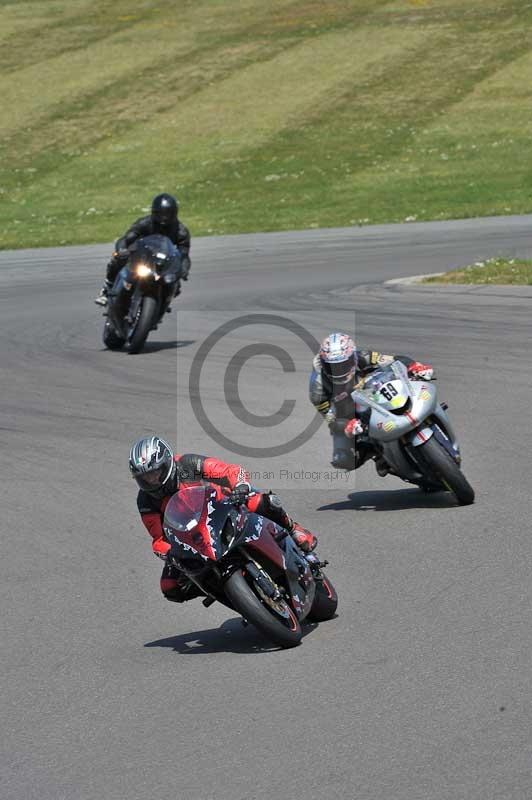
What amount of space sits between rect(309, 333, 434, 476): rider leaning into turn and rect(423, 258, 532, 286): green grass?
9957mm

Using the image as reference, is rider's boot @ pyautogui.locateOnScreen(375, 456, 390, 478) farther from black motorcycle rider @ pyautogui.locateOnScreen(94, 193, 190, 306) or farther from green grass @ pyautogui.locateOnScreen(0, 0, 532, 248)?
green grass @ pyautogui.locateOnScreen(0, 0, 532, 248)

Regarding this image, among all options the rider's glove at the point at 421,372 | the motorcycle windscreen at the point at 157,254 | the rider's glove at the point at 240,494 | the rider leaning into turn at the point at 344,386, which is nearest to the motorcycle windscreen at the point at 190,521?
the rider's glove at the point at 240,494

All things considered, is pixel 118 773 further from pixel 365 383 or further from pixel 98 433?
pixel 98 433

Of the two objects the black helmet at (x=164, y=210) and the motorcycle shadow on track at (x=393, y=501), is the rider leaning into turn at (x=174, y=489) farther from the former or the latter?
the black helmet at (x=164, y=210)

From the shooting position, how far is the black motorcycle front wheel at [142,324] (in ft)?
55.7

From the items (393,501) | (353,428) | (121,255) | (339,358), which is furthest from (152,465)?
(121,255)

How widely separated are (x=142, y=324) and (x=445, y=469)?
7.97 m

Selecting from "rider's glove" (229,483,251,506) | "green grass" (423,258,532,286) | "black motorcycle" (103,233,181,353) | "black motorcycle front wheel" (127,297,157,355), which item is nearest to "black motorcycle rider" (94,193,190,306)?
"black motorcycle" (103,233,181,353)

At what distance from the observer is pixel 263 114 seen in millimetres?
44406

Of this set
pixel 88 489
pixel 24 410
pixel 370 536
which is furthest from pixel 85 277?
pixel 370 536

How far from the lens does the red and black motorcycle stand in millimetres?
6977

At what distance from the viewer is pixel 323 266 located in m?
24.5

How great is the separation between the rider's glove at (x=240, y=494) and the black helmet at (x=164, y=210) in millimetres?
10389

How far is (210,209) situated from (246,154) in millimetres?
6420
